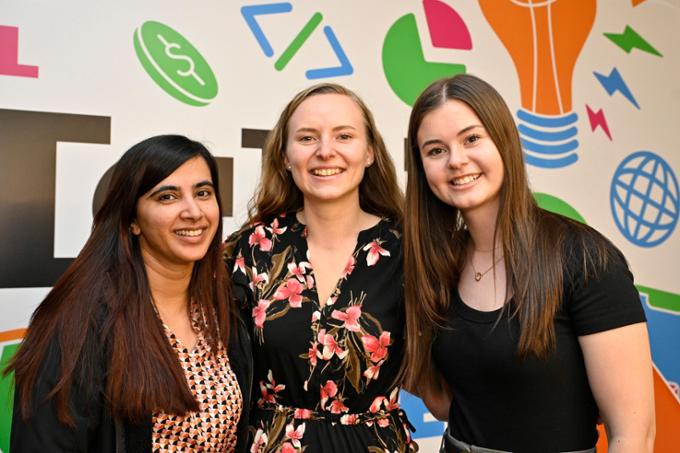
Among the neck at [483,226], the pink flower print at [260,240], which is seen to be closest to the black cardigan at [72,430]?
the pink flower print at [260,240]

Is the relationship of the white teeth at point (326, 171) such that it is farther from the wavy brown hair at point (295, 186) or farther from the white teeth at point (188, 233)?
the white teeth at point (188, 233)

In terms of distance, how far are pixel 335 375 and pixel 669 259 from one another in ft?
8.11

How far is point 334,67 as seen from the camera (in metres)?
2.80

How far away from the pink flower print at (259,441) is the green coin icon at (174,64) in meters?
1.38

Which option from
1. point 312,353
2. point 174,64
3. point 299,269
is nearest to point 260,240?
point 299,269

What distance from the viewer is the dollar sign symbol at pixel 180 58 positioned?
99.4 inches

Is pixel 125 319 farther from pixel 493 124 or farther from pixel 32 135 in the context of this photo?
pixel 32 135

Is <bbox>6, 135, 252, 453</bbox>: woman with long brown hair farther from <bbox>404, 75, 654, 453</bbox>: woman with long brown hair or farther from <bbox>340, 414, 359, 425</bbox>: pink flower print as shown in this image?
<bbox>404, 75, 654, 453</bbox>: woman with long brown hair

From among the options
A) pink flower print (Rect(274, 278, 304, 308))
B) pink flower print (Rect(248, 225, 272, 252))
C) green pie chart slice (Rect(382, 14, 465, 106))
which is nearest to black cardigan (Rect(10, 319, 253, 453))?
pink flower print (Rect(274, 278, 304, 308))

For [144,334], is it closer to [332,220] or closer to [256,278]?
[256,278]

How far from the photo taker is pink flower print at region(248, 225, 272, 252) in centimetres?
195

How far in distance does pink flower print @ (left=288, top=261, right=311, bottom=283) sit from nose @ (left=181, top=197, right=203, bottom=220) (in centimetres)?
34

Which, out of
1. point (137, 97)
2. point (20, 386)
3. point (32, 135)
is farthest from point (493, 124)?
point (32, 135)

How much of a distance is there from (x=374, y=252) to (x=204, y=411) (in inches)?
25.4
